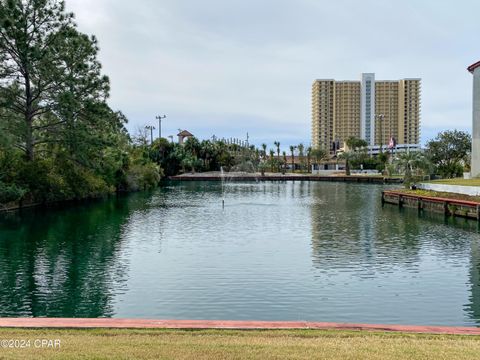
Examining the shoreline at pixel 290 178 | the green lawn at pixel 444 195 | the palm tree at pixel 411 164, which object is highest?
the palm tree at pixel 411 164

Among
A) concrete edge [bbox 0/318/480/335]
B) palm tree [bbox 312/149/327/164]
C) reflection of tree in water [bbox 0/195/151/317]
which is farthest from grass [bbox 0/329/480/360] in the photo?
palm tree [bbox 312/149/327/164]

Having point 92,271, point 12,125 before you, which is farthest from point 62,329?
point 12,125

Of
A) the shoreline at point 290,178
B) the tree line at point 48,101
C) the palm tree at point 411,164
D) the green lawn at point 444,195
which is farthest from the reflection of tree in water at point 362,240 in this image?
the shoreline at point 290,178

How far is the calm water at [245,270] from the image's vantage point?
14.5m

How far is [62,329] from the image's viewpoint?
9461 mm

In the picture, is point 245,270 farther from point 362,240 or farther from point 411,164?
point 411,164

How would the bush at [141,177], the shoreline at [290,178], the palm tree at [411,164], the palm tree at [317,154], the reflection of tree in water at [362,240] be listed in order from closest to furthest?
the reflection of tree in water at [362,240], the palm tree at [411,164], the bush at [141,177], the shoreline at [290,178], the palm tree at [317,154]

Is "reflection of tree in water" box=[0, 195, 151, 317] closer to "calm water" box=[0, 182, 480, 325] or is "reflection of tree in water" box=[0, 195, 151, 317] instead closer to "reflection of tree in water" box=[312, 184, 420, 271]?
"calm water" box=[0, 182, 480, 325]

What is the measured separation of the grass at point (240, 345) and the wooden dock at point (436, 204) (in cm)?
3153

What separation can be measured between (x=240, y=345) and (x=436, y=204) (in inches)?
1553

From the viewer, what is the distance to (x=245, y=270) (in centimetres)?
1984

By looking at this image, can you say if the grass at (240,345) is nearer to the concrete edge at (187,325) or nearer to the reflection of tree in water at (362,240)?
the concrete edge at (187,325)

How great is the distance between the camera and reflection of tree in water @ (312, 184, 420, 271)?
2173 cm

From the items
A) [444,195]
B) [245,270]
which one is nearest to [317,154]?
[444,195]
